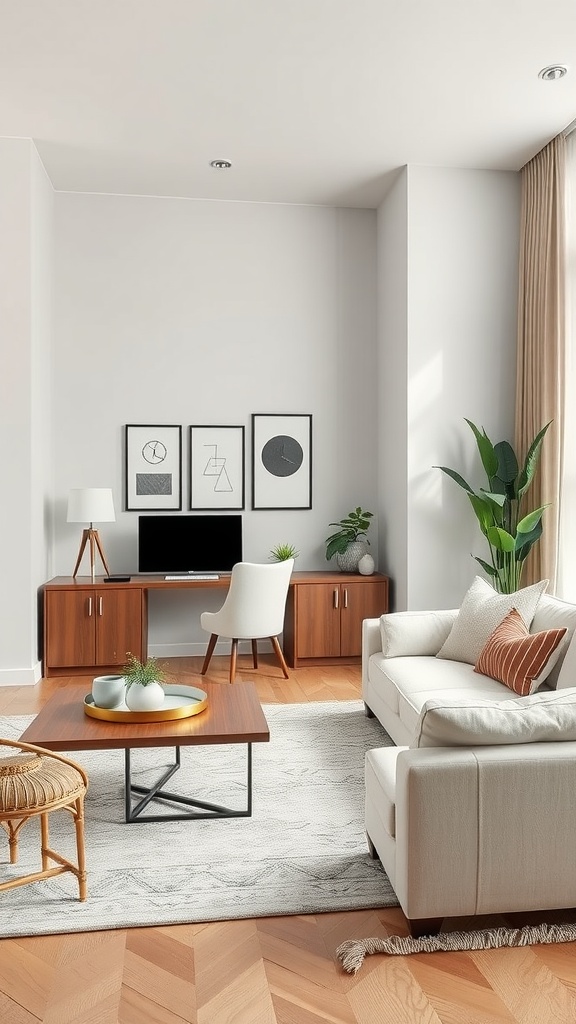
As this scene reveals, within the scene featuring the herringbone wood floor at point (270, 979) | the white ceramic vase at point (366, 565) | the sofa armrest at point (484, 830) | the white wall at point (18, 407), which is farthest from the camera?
the white ceramic vase at point (366, 565)

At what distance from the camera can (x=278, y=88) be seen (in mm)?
4207

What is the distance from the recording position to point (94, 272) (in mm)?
5777

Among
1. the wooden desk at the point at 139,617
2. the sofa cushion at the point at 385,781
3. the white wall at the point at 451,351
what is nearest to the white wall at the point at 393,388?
the white wall at the point at 451,351

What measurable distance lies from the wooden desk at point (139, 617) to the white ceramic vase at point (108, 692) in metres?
2.26

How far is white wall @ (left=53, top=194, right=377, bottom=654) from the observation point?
578 centimetres

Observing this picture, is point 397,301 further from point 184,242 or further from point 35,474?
point 35,474

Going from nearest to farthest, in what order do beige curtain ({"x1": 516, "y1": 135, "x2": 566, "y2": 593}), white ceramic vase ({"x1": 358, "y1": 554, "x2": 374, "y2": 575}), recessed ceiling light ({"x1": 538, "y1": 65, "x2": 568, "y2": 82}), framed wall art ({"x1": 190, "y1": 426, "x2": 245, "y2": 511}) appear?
recessed ceiling light ({"x1": 538, "y1": 65, "x2": 568, "y2": 82})
beige curtain ({"x1": 516, "y1": 135, "x2": 566, "y2": 593})
white ceramic vase ({"x1": 358, "y1": 554, "x2": 374, "y2": 575})
framed wall art ({"x1": 190, "y1": 426, "x2": 245, "y2": 511})

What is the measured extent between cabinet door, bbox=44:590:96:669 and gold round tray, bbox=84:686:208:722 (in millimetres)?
2071

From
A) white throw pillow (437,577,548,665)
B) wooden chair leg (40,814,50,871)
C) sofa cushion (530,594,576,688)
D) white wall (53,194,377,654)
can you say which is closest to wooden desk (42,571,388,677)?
white wall (53,194,377,654)

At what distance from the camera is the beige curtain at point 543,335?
4.81 metres

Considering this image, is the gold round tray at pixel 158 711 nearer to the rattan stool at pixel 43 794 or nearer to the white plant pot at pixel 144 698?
the white plant pot at pixel 144 698

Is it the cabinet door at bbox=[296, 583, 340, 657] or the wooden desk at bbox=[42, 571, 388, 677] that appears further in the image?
the cabinet door at bbox=[296, 583, 340, 657]

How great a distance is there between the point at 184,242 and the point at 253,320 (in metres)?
0.73

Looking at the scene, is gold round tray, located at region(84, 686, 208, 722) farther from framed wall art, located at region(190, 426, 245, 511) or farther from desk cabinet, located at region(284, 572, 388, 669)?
framed wall art, located at region(190, 426, 245, 511)
